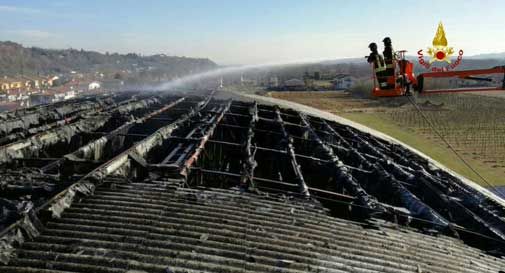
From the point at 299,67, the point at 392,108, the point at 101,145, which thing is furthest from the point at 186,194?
the point at 299,67

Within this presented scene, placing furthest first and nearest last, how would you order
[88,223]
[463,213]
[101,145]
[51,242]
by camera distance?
[101,145], [463,213], [88,223], [51,242]

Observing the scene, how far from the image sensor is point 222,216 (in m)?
7.88

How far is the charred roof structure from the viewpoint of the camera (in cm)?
632

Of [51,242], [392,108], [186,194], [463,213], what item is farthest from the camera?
[392,108]

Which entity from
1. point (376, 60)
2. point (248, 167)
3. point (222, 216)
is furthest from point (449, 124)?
point (222, 216)

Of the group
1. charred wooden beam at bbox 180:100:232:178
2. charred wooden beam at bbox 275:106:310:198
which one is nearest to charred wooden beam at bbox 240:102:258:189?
charred wooden beam at bbox 275:106:310:198

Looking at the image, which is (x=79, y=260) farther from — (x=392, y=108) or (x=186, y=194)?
(x=392, y=108)

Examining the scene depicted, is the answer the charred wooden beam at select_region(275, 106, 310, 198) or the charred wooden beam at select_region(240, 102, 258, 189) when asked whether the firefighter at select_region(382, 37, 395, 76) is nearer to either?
the charred wooden beam at select_region(275, 106, 310, 198)

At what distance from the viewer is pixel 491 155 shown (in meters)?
44.8

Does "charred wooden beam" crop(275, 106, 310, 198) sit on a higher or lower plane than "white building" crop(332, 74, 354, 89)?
lower

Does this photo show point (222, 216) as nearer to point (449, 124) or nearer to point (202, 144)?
point (202, 144)

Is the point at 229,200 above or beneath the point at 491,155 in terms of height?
above

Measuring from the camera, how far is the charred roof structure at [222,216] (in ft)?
20.7

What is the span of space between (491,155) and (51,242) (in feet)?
156
